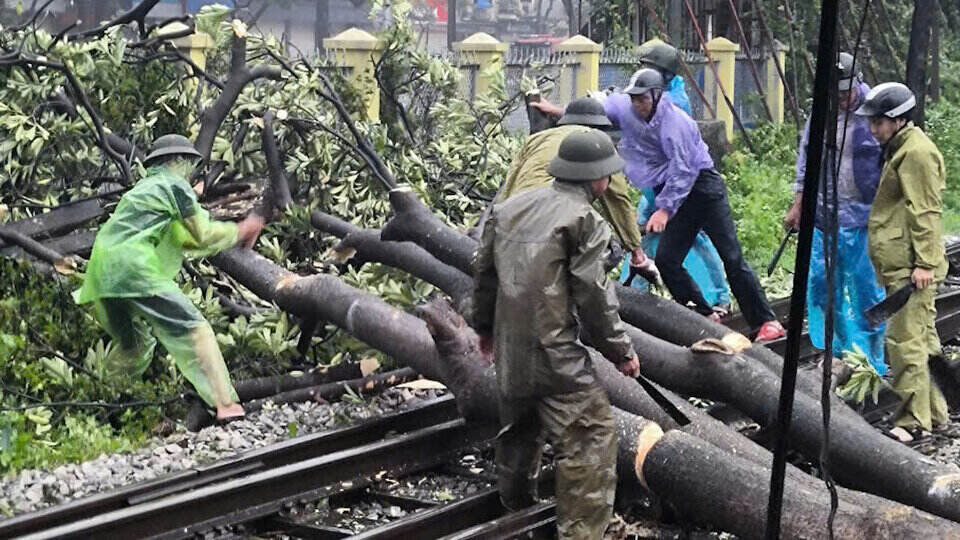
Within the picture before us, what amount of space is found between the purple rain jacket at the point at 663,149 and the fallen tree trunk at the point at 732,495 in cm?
313

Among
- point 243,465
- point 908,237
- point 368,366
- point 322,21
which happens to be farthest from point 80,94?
point 322,21

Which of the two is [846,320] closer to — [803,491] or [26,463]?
[803,491]

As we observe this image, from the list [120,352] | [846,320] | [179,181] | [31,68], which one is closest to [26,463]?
[120,352]

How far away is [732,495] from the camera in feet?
21.7

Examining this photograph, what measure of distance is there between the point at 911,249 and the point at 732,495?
9.22 ft

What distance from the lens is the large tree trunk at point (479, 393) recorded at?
6.28 metres

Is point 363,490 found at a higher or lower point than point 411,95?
lower

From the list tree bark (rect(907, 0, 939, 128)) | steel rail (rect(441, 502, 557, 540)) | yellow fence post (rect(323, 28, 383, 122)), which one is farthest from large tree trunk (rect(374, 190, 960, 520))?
tree bark (rect(907, 0, 939, 128))

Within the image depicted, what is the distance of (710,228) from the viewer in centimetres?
1041

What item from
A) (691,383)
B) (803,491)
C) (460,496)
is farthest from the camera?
(691,383)

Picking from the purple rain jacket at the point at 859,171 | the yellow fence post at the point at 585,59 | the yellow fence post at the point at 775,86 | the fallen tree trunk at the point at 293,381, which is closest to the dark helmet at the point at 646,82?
the purple rain jacket at the point at 859,171

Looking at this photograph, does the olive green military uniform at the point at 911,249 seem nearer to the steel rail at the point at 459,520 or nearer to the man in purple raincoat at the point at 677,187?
the man in purple raincoat at the point at 677,187

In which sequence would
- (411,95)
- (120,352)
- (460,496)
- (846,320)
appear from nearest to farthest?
1. (460,496)
2. (120,352)
3. (846,320)
4. (411,95)

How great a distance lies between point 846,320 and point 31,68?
6415 millimetres
